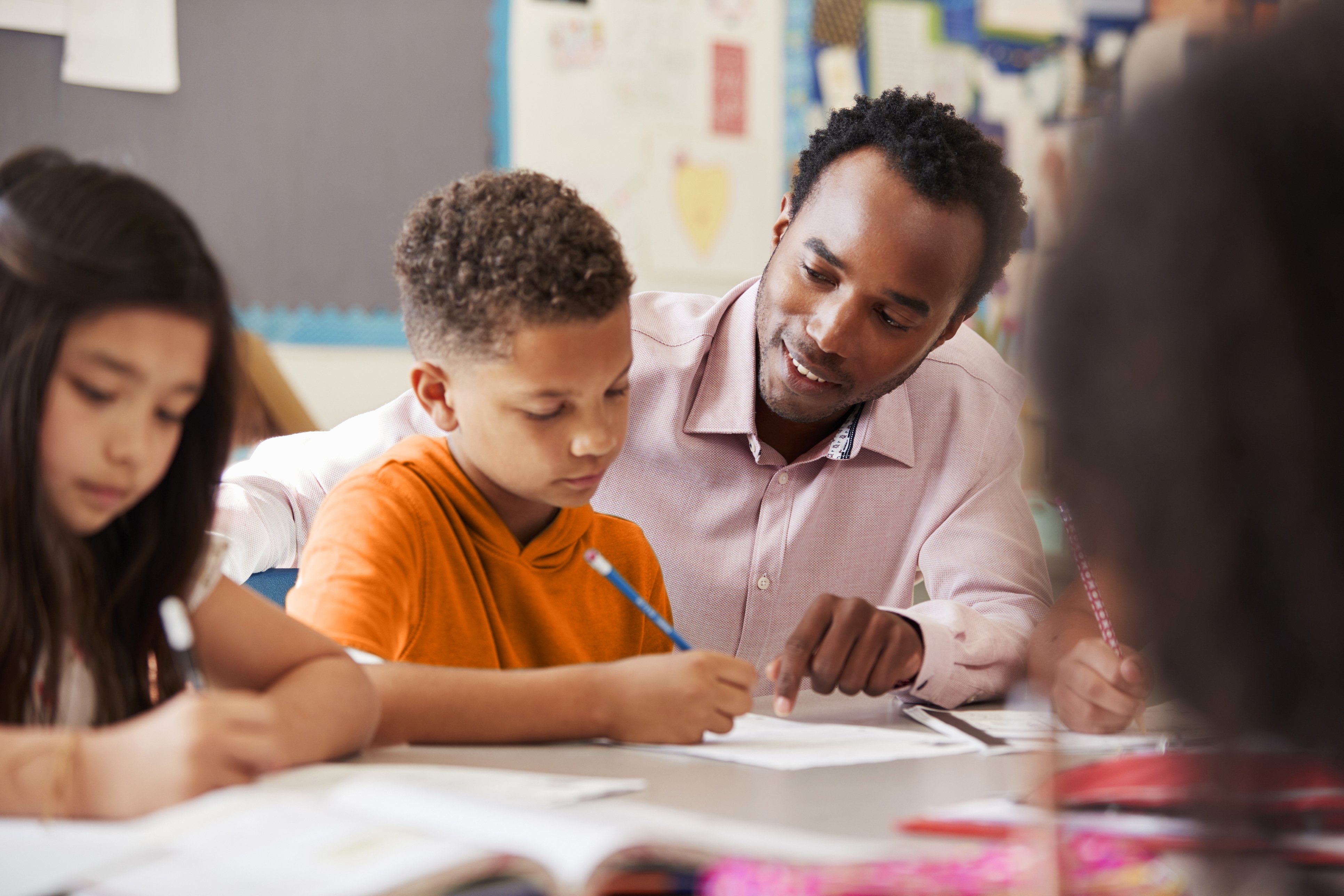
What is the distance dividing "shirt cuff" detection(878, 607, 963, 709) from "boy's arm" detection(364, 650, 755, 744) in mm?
271

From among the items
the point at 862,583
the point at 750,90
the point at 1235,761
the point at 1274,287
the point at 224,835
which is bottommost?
the point at 862,583

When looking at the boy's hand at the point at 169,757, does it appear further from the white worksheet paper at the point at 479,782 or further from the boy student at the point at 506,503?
the boy student at the point at 506,503

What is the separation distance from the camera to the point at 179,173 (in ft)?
5.97

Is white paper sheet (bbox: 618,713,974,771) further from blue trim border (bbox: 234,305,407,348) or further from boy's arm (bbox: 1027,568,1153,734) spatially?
blue trim border (bbox: 234,305,407,348)

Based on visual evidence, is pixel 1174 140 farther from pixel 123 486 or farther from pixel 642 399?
pixel 642 399

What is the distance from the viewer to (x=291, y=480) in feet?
4.45

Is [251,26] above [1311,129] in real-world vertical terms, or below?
above

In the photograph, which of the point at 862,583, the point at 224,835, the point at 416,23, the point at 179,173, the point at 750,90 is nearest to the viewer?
the point at 224,835

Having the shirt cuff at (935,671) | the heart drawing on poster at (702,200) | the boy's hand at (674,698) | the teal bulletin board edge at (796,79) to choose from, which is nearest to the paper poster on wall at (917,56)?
the teal bulletin board edge at (796,79)

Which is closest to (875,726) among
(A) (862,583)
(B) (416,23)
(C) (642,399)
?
(A) (862,583)

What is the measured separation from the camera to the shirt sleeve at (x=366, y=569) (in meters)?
0.86

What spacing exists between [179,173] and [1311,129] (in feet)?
5.95

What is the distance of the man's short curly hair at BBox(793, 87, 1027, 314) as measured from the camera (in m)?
1.36

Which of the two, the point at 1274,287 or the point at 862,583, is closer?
the point at 1274,287
